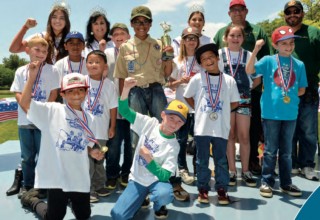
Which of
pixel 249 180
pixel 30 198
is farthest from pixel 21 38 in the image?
pixel 249 180

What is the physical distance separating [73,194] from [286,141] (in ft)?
8.77

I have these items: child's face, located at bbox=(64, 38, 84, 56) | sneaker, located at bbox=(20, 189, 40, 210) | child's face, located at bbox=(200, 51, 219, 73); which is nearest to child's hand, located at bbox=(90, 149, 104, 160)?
sneaker, located at bbox=(20, 189, 40, 210)

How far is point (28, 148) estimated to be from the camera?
395 cm

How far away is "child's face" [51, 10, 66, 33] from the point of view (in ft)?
14.4

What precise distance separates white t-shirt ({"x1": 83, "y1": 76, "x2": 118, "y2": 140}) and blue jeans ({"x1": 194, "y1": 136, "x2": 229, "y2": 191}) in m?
1.16

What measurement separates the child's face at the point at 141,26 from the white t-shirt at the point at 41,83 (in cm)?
116

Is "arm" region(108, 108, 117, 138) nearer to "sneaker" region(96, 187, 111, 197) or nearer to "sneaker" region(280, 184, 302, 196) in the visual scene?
"sneaker" region(96, 187, 111, 197)

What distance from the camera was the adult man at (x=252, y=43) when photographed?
15.1 feet

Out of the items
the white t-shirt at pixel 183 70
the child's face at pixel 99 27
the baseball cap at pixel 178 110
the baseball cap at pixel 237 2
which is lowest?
the baseball cap at pixel 178 110

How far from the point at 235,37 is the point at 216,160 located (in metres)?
1.66

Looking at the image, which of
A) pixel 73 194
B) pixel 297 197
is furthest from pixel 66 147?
pixel 297 197

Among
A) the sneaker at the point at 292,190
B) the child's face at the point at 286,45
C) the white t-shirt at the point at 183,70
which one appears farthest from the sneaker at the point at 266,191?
the child's face at the point at 286,45

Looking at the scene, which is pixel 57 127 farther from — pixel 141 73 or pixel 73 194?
pixel 141 73

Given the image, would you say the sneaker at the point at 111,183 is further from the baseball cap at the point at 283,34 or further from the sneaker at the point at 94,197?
the baseball cap at the point at 283,34
